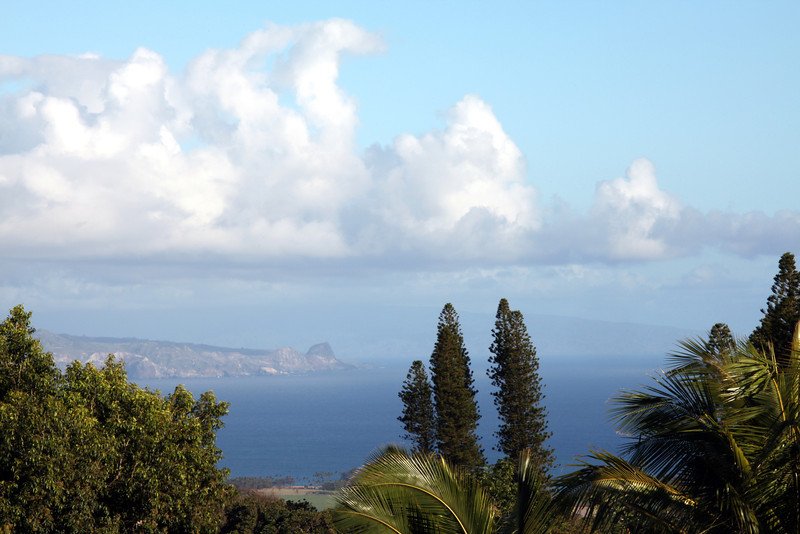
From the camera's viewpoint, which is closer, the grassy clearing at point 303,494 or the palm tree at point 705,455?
the palm tree at point 705,455

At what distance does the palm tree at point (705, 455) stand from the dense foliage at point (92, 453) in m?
12.2

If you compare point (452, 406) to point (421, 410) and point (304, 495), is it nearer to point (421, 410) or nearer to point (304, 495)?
point (421, 410)

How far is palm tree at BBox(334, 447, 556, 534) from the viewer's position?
827 cm

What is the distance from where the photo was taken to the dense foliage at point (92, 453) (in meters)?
17.6

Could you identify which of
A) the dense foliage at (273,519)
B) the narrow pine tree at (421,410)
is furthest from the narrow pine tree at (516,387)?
the dense foliage at (273,519)

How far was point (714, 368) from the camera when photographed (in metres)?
Result: 8.56

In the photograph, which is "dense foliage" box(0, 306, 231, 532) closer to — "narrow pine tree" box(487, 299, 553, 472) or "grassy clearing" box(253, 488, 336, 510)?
"narrow pine tree" box(487, 299, 553, 472)

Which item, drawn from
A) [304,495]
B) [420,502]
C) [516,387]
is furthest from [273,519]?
[304,495]

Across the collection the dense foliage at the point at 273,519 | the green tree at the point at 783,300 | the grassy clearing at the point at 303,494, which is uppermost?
the green tree at the point at 783,300

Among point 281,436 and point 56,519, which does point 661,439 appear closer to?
point 56,519

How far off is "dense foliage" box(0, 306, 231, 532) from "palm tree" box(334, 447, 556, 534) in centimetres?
1103

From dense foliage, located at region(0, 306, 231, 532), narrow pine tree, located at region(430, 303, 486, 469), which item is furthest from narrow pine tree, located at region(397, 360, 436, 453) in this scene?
dense foliage, located at region(0, 306, 231, 532)

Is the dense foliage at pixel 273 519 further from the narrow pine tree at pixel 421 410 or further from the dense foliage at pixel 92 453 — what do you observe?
the dense foliage at pixel 92 453

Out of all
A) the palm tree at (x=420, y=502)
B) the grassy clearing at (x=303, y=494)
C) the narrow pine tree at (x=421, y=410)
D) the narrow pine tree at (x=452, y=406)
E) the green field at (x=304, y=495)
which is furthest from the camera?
the grassy clearing at (x=303, y=494)
